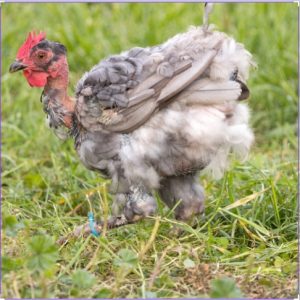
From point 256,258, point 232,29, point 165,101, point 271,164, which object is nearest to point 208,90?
point 165,101

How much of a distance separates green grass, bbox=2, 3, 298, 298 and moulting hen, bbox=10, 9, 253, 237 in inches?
7.5

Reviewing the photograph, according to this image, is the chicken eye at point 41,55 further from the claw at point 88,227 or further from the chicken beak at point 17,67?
the claw at point 88,227

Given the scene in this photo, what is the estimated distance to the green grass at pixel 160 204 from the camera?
10.4ft

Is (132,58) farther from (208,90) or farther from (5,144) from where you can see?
(5,144)

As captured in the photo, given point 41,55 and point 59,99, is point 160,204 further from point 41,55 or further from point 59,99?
point 41,55

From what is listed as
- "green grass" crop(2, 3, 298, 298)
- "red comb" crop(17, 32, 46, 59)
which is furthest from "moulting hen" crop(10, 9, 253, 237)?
Result: "green grass" crop(2, 3, 298, 298)

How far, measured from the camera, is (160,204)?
3.73 metres

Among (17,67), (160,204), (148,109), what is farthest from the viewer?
(160,204)

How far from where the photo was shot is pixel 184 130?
3.44m

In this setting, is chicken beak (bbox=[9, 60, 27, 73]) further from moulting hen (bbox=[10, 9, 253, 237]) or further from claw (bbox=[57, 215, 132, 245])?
claw (bbox=[57, 215, 132, 245])

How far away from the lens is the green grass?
318cm

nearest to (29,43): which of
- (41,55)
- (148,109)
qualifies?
(41,55)

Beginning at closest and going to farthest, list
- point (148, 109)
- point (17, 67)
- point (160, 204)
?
point (148, 109), point (17, 67), point (160, 204)

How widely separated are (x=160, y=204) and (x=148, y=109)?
519 mm
